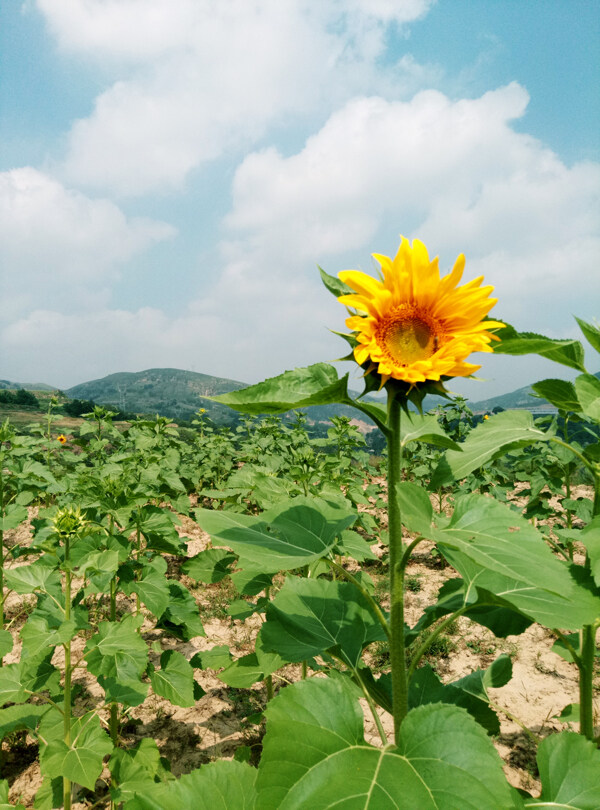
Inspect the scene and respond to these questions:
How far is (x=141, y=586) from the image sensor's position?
103 inches

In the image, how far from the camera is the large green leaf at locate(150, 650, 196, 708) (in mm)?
2502

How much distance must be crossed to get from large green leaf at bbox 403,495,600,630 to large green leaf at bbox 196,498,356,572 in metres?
0.28

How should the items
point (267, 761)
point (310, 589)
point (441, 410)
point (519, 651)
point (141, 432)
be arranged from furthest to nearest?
point (441, 410) < point (141, 432) < point (519, 651) < point (310, 589) < point (267, 761)

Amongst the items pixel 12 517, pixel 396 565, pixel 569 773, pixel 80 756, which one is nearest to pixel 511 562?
pixel 396 565

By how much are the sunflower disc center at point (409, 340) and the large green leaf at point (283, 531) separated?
43 cm

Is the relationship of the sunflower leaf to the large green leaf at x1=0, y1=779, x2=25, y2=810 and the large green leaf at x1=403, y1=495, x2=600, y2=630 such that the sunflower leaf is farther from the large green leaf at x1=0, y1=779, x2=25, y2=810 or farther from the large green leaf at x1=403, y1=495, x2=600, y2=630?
the large green leaf at x1=0, y1=779, x2=25, y2=810

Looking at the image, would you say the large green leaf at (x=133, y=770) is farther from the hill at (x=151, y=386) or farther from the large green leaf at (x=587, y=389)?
the hill at (x=151, y=386)

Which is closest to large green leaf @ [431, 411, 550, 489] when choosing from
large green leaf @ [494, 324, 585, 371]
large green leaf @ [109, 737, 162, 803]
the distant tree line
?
large green leaf @ [494, 324, 585, 371]

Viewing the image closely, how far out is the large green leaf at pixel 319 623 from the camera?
1.40m

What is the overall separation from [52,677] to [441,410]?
640 cm

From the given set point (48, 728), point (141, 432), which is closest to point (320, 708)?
point (48, 728)

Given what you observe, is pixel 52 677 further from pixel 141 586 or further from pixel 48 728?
pixel 141 586

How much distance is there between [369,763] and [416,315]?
38.5 inches

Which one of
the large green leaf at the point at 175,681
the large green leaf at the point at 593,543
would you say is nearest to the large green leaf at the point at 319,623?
the large green leaf at the point at 593,543
